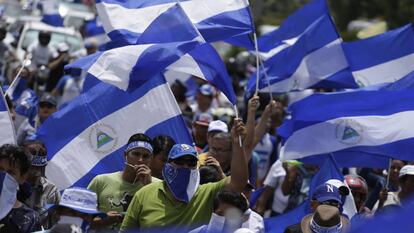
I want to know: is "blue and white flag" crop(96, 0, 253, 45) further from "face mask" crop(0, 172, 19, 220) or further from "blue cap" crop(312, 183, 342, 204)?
"face mask" crop(0, 172, 19, 220)

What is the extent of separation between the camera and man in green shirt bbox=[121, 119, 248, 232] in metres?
8.05

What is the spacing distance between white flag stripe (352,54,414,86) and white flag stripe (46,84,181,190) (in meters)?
2.97

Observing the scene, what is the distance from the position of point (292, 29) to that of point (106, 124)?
4208 millimetres

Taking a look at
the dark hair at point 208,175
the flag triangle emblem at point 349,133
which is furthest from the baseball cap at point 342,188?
the flag triangle emblem at point 349,133

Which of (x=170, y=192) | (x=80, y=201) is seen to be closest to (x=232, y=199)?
(x=170, y=192)

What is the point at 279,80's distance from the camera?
13.4 meters

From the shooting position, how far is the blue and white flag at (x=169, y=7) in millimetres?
10711

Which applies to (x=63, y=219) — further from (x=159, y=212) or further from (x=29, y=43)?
(x=29, y=43)

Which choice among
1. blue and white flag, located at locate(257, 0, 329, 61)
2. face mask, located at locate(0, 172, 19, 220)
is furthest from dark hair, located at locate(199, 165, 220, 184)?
blue and white flag, located at locate(257, 0, 329, 61)

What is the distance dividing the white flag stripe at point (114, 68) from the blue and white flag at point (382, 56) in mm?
4173

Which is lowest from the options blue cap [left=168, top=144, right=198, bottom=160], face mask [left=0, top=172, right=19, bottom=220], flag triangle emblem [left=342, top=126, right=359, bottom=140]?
flag triangle emblem [left=342, top=126, right=359, bottom=140]

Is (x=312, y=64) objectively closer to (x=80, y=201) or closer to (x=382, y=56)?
(x=382, y=56)

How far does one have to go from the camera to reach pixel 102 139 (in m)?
10.8

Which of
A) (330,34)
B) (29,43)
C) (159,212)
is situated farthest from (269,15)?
(159,212)
